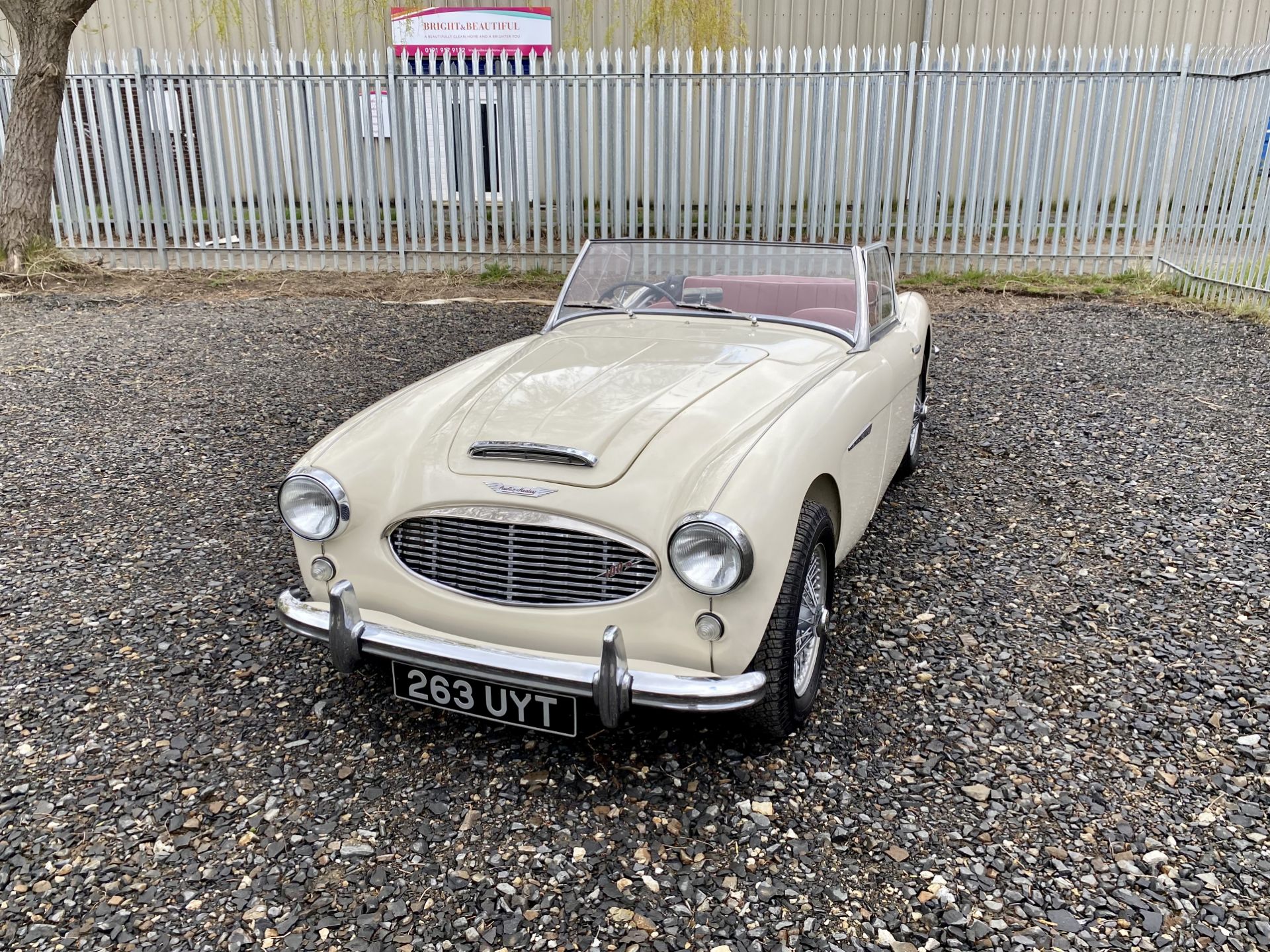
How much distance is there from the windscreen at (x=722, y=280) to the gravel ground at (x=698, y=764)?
1092 mm

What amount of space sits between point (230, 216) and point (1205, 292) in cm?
1076

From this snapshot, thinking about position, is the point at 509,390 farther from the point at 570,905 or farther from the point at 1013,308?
the point at 1013,308

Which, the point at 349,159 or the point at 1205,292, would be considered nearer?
the point at 1205,292

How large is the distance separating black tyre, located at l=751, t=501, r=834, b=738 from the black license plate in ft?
1.73

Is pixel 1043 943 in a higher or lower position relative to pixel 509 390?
lower

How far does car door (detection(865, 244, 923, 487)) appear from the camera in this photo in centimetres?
377

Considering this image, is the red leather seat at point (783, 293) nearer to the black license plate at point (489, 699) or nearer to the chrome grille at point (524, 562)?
the chrome grille at point (524, 562)

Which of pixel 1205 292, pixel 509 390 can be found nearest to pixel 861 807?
pixel 509 390

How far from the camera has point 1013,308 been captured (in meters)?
9.14

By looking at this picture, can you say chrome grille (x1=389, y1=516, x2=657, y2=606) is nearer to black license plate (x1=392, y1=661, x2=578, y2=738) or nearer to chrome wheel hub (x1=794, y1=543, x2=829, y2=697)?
black license plate (x1=392, y1=661, x2=578, y2=738)

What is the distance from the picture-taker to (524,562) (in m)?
2.50

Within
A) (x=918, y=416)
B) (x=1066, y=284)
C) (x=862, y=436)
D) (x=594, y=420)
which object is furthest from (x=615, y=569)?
(x=1066, y=284)

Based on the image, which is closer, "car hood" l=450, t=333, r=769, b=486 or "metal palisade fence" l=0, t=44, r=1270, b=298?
"car hood" l=450, t=333, r=769, b=486

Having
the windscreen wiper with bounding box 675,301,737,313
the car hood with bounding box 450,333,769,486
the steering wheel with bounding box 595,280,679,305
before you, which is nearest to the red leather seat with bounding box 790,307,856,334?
the windscreen wiper with bounding box 675,301,737,313
